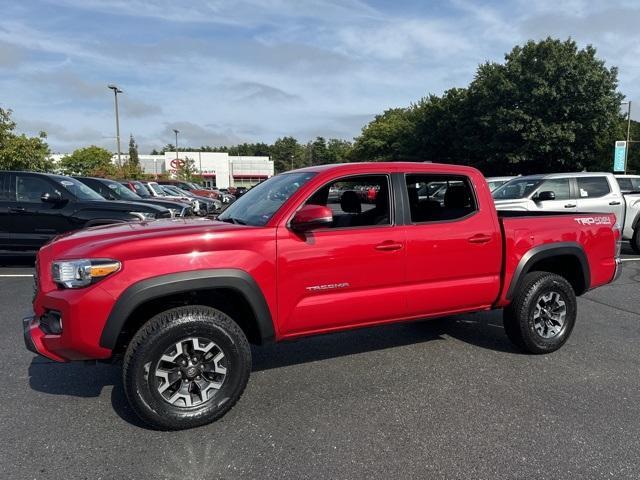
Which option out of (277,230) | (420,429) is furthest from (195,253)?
(420,429)

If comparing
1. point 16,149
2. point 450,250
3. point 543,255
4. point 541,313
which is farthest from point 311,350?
point 16,149

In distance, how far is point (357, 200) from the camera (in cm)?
461

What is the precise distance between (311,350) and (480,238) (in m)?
1.88

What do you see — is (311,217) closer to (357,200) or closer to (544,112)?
(357,200)

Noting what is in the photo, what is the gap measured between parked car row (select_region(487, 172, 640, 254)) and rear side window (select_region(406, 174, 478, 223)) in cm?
624

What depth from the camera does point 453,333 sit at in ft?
17.4

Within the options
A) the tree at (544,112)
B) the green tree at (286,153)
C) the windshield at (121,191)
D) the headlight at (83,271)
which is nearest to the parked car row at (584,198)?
the windshield at (121,191)

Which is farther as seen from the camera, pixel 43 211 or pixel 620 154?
pixel 620 154

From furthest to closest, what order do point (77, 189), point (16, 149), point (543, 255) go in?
point (16, 149) < point (77, 189) < point (543, 255)

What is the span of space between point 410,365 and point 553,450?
1.51 m

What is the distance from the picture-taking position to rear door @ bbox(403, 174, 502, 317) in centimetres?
399

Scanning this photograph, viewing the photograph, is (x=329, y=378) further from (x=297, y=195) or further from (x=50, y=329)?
→ (x=50, y=329)

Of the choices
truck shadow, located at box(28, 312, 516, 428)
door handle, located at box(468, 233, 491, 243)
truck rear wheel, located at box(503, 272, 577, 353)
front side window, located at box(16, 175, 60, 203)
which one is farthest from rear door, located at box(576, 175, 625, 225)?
front side window, located at box(16, 175, 60, 203)

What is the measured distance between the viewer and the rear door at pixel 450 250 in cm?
399
